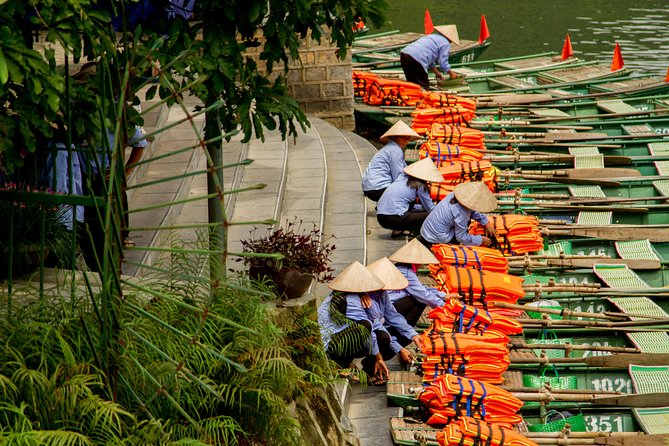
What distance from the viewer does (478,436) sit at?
6.68 meters

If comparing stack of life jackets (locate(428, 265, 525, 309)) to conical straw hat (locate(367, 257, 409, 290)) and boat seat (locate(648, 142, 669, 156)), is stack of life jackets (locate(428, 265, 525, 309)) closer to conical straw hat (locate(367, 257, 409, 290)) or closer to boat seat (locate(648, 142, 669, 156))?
conical straw hat (locate(367, 257, 409, 290))

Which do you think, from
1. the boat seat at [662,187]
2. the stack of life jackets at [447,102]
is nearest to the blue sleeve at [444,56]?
the stack of life jackets at [447,102]

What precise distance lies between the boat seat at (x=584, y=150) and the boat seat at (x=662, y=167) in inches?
30.4

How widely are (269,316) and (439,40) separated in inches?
470

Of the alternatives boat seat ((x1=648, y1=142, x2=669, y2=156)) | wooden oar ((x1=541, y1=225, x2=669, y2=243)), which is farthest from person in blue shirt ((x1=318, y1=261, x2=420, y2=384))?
boat seat ((x1=648, y1=142, x2=669, y2=156))

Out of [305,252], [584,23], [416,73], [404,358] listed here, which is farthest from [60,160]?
[584,23]

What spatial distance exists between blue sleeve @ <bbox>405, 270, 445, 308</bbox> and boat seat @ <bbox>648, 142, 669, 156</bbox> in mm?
6846

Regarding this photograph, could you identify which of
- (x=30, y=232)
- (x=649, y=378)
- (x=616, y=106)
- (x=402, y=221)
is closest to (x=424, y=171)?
(x=402, y=221)

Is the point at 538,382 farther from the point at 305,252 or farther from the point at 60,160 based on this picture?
the point at 60,160

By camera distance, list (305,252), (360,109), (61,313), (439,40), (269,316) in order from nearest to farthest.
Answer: (61,313) → (269,316) → (305,252) → (360,109) → (439,40)

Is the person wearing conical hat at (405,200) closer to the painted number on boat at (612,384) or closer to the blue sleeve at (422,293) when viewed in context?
the blue sleeve at (422,293)

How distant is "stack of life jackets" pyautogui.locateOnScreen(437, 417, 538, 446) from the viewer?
6.68m

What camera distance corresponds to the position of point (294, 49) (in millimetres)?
5797

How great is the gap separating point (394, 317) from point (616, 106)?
9.61 metres
